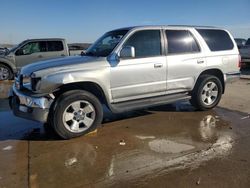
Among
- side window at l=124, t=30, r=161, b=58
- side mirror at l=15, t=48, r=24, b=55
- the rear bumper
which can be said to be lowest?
the rear bumper

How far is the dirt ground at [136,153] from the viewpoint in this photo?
387 centimetres

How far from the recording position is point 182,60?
21.4 feet

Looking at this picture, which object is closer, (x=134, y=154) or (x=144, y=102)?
(x=134, y=154)

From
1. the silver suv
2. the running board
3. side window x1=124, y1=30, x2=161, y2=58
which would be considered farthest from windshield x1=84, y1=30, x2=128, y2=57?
the running board

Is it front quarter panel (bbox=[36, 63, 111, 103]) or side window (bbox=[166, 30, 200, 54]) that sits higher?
side window (bbox=[166, 30, 200, 54])

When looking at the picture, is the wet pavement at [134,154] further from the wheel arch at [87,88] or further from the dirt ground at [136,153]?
the wheel arch at [87,88]

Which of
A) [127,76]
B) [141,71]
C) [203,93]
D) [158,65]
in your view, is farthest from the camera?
[203,93]

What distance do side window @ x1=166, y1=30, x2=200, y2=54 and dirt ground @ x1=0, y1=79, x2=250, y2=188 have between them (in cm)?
137

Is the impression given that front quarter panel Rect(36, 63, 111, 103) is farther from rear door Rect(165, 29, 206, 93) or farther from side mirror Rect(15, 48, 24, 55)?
side mirror Rect(15, 48, 24, 55)

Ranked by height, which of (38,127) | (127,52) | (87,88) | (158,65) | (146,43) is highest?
(146,43)

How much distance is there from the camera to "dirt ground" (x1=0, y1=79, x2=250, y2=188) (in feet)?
12.7

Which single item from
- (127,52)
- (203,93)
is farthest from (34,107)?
(203,93)

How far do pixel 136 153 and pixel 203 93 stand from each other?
9.78 feet

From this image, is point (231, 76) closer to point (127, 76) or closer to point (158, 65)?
point (158, 65)
